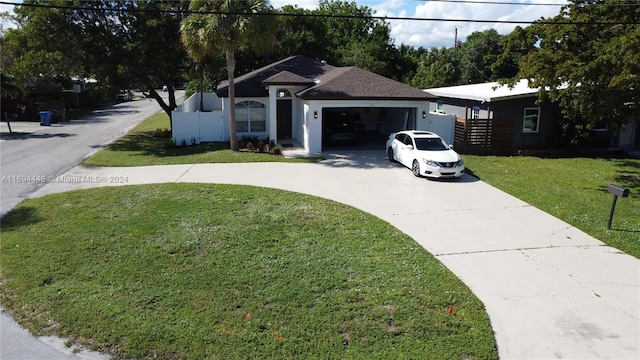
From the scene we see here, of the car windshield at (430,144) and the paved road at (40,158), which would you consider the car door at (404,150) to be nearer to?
the car windshield at (430,144)

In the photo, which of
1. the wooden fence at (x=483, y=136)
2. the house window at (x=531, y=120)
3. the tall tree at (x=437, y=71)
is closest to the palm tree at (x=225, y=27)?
the wooden fence at (x=483, y=136)

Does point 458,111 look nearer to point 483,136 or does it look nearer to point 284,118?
point 483,136

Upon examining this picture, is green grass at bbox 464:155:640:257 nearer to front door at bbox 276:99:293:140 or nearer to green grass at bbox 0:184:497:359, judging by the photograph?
green grass at bbox 0:184:497:359

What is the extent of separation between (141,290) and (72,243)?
2.91 metres

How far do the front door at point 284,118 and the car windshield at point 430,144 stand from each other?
860 cm

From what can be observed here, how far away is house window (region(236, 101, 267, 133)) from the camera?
73.5 ft

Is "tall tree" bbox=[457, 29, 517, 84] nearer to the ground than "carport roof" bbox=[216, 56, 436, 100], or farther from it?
farther from it

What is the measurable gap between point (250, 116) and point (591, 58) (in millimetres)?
14214

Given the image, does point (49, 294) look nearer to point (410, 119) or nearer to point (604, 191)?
point (604, 191)

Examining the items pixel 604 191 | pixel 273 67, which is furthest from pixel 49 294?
pixel 273 67

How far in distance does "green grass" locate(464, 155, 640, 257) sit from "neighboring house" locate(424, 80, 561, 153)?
1.17 metres

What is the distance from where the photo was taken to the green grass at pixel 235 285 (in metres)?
6.43

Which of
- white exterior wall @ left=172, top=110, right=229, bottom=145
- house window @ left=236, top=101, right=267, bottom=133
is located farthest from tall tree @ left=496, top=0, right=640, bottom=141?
white exterior wall @ left=172, top=110, right=229, bottom=145

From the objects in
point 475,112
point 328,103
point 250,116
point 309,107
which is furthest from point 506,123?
point 250,116
